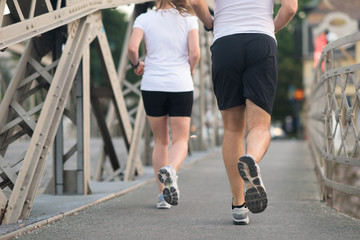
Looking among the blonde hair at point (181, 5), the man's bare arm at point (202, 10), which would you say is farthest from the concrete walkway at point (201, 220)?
the blonde hair at point (181, 5)

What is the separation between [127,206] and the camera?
599cm

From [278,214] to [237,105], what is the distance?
129 cm

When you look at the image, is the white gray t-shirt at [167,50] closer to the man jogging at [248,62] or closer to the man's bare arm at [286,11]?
the man jogging at [248,62]

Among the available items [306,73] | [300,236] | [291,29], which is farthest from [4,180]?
[291,29]

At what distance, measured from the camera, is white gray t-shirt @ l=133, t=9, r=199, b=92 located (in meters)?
5.69

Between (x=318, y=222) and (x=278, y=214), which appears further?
(x=278, y=214)

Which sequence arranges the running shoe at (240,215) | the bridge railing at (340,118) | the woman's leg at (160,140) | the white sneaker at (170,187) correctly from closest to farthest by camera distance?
the running shoe at (240,215)
the white sneaker at (170,187)
the bridge railing at (340,118)
the woman's leg at (160,140)

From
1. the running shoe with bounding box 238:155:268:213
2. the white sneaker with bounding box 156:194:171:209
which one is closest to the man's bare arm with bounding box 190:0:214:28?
the running shoe with bounding box 238:155:268:213

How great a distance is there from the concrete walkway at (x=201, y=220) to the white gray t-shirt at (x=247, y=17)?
51.8 inches

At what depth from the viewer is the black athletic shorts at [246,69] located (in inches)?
172

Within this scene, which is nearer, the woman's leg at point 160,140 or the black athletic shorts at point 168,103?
the black athletic shorts at point 168,103

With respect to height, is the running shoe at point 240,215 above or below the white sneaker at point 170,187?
below

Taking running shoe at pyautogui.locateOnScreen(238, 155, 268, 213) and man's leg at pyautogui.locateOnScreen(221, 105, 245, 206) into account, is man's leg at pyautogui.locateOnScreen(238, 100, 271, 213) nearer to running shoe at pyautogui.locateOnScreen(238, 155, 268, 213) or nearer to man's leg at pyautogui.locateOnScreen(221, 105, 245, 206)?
running shoe at pyautogui.locateOnScreen(238, 155, 268, 213)

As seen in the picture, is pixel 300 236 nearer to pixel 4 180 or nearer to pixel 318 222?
pixel 318 222
